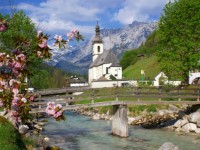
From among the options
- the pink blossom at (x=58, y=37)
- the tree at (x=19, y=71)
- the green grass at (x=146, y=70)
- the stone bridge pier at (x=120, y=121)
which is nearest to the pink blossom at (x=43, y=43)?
the tree at (x=19, y=71)

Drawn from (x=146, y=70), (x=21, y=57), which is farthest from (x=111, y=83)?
(x=21, y=57)

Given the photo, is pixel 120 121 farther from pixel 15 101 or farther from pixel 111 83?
pixel 111 83

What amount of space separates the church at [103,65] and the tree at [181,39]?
203 feet

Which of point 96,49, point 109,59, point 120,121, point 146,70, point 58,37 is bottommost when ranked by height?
point 120,121

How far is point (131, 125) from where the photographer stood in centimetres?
3694

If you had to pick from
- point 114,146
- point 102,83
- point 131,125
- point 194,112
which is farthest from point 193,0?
point 102,83

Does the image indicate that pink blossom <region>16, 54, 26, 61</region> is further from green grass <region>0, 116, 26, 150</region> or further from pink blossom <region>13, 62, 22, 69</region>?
green grass <region>0, 116, 26, 150</region>

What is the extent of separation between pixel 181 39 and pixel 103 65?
80.3 m

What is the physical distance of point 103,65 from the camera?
387ft

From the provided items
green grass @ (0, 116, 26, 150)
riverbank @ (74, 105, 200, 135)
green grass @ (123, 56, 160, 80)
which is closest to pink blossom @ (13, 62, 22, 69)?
green grass @ (0, 116, 26, 150)

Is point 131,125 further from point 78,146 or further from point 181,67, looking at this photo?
point 78,146

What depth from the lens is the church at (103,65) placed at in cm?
10944

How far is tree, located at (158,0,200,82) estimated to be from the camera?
37312 mm

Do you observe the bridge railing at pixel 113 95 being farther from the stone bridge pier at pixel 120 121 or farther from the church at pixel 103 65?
the church at pixel 103 65
